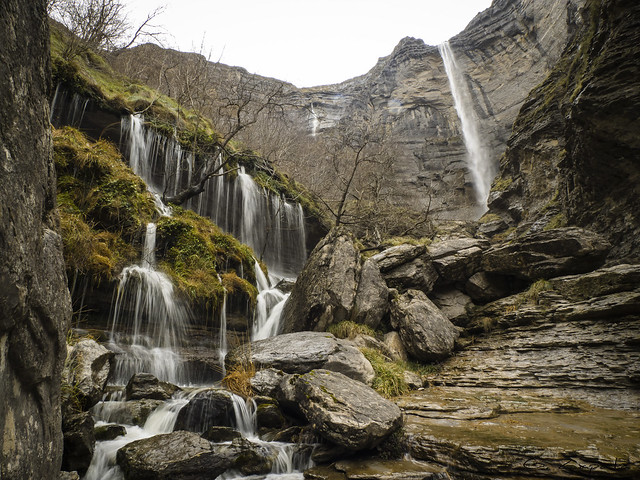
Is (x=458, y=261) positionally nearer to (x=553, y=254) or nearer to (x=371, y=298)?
(x=553, y=254)

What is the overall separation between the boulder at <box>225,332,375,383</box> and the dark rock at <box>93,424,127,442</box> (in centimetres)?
218

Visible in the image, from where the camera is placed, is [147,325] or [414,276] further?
[414,276]

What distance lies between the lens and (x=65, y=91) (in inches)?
392

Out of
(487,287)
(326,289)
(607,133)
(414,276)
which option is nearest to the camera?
(607,133)

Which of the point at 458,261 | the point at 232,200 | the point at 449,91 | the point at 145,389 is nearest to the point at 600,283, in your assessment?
the point at 458,261

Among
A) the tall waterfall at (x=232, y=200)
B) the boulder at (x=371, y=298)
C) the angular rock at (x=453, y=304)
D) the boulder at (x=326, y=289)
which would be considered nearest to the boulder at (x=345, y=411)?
the boulder at (x=326, y=289)

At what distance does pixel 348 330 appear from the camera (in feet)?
25.2

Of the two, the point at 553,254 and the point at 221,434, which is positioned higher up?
the point at 553,254

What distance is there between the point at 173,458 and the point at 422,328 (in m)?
5.88

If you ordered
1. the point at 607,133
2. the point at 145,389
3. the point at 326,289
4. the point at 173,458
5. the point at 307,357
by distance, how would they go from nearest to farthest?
the point at 173,458, the point at 145,389, the point at 307,357, the point at 607,133, the point at 326,289

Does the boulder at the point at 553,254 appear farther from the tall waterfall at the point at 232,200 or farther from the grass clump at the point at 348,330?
the tall waterfall at the point at 232,200

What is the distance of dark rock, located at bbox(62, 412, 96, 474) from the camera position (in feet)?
10.5

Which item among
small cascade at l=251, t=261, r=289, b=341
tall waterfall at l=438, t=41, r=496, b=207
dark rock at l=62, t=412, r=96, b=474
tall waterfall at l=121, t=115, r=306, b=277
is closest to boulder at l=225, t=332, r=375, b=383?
small cascade at l=251, t=261, r=289, b=341

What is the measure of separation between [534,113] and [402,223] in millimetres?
8355
